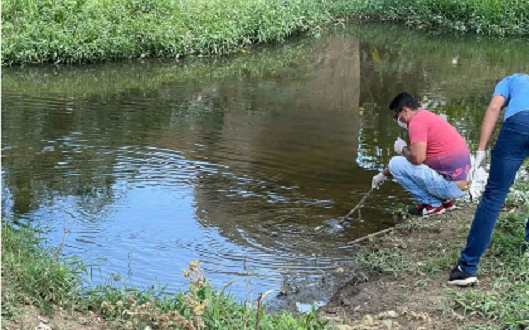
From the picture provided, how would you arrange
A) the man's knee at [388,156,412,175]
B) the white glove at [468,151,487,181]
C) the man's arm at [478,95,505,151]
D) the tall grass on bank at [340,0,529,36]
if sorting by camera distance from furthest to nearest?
the tall grass on bank at [340,0,529,36] < the man's knee at [388,156,412,175] < the white glove at [468,151,487,181] < the man's arm at [478,95,505,151]

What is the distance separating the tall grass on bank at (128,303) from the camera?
150 inches

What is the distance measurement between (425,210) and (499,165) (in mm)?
1974

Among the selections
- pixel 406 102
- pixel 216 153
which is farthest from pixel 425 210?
pixel 216 153

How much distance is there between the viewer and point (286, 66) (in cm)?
1426

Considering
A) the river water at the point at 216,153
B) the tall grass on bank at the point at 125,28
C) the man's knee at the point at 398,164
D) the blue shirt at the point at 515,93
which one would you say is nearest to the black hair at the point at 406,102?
the man's knee at the point at 398,164

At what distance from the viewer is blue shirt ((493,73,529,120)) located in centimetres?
454

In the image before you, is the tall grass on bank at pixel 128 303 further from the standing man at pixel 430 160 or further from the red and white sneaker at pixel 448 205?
the red and white sneaker at pixel 448 205

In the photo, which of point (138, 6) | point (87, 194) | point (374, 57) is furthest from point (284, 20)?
point (87, 194)

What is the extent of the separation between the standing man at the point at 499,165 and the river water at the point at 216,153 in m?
1.25

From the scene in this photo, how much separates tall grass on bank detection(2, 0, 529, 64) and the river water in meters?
0.34

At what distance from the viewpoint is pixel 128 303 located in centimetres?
409

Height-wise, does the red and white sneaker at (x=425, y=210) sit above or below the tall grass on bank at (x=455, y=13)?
below

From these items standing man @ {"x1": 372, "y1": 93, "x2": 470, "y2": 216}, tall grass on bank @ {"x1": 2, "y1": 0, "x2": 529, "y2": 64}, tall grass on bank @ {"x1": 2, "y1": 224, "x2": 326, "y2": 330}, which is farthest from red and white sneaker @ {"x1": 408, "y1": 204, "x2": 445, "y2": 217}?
tall grass on bank @ {"x1": 2, "y1": 0, "x2": 529, "y2": 64}

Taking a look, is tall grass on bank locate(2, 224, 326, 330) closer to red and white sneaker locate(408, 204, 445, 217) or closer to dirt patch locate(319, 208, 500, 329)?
dirt patch locate(319, 208, 500, 329)
